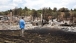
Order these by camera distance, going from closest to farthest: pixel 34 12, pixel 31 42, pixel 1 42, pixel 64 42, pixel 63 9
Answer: pixel 1 42
pixel 31 42
pixel 64 42
pixel 34 12
pixel 63 9

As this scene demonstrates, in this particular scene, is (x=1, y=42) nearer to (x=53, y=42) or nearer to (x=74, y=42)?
(x=53, y=42)

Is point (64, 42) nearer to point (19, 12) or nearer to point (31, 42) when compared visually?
point (31, 42)

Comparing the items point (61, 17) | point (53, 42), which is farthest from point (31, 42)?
point (61, 17)

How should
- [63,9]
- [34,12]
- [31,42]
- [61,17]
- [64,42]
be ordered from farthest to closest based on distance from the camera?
[63,9], [34,12], [61,17], [64,42], [31,42]

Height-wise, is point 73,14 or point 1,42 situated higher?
point 1,42

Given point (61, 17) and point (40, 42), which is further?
point (61, 17)

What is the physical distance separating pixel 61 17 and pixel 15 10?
57.6ft

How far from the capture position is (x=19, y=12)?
71.9 meters

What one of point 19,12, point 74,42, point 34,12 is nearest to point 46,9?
point 34,12

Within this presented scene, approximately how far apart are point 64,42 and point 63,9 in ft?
193

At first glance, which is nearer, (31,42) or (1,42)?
(1,42)

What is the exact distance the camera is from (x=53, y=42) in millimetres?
16672

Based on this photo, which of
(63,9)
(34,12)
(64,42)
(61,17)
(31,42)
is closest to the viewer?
(31,42)

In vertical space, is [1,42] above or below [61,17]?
above
